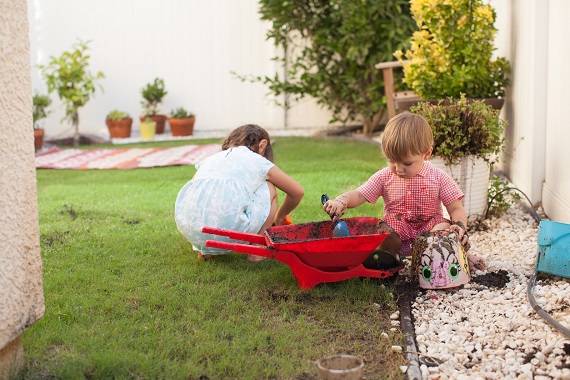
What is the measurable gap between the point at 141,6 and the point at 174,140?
224 cm

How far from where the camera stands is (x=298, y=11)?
8.91 metres

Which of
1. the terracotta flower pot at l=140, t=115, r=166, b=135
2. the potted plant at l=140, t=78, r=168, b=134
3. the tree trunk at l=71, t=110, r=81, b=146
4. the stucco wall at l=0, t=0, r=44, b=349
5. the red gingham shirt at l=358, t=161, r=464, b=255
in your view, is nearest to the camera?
the stucco wall at l=0, t=0, r=44, b=349

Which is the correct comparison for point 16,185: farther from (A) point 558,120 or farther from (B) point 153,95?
(B) point 153,95

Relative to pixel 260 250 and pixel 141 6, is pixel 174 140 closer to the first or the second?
pixel 141 6

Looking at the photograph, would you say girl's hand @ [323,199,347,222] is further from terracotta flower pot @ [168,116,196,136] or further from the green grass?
terracotta flower pot @ [168,116,196,136]

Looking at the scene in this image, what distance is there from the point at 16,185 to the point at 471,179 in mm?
2774

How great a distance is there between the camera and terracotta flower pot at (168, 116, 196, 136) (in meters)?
9.77

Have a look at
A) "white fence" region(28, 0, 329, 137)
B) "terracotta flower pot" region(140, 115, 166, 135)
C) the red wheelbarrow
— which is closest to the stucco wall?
the red wheelbarrow

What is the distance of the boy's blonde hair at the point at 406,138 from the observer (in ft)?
10.8

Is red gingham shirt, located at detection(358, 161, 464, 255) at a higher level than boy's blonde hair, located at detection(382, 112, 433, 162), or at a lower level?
lower

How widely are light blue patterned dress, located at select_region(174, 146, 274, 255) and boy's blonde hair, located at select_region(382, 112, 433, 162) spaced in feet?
2.19

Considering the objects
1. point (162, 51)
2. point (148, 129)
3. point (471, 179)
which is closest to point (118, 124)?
point (148, 129)

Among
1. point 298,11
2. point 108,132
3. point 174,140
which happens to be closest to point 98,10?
point 108,132

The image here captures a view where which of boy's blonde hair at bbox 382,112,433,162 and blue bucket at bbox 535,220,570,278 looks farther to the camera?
boy's blonde hair at bbox 382,112,433,162
